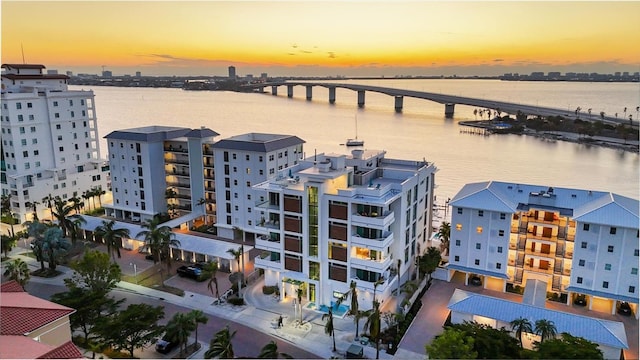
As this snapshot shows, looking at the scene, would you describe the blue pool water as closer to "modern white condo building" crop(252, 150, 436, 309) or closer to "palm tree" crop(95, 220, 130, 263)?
"modern white condo building" crop(252, 150, 436, 309)

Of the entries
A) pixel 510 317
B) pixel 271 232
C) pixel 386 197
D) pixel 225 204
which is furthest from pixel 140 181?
pixel 510 317

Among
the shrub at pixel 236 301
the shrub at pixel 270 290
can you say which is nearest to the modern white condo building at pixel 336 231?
the shrub at pixel 270 290

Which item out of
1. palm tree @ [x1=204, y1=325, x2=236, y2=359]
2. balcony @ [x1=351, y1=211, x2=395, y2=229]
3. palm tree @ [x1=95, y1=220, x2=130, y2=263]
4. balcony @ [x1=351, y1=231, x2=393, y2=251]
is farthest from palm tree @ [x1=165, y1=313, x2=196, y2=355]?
palm tree @ [x1=95, y1=220, x2=130, y2=263]

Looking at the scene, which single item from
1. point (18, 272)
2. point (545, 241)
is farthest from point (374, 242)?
point (18, 272)

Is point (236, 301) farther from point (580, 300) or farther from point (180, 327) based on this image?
point (580, 300)

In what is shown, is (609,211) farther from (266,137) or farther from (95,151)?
(95,151)

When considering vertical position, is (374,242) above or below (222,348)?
above
